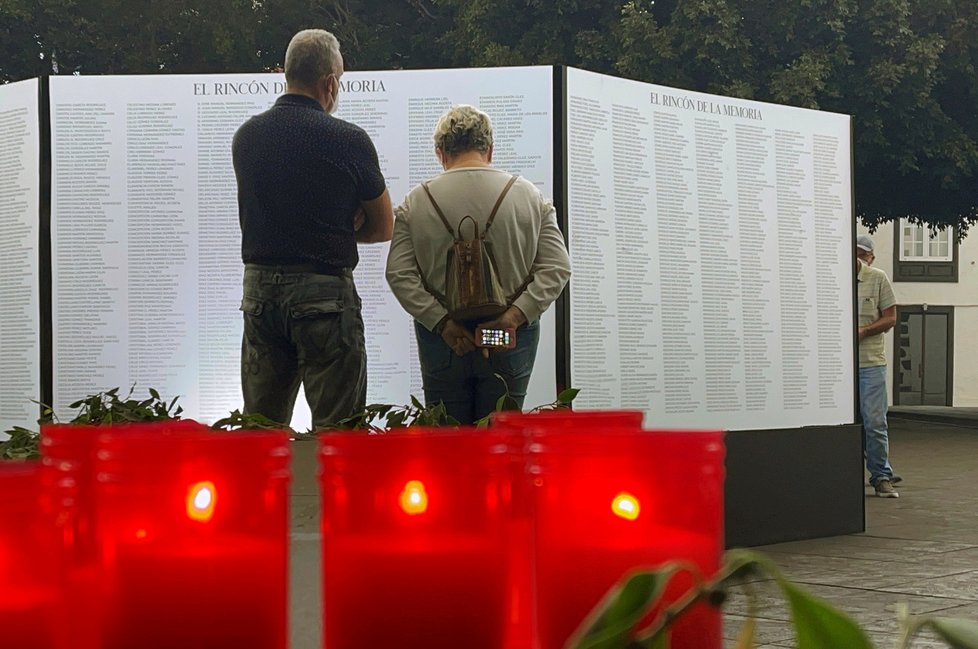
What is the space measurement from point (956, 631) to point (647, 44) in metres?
18.8

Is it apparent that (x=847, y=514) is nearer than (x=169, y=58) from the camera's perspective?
Yes

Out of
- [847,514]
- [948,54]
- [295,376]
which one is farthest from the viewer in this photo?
[948,54]

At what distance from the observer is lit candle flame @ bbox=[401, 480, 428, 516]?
0.96 meters

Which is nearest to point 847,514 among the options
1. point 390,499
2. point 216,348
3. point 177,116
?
point 216,348

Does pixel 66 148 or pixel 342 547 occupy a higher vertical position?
pixel 66 148

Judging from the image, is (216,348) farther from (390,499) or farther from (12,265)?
(390,499)

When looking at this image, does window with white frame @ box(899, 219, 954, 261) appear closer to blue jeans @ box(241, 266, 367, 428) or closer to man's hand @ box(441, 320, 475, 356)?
man's hand @ box(441, 320, 475, 356)

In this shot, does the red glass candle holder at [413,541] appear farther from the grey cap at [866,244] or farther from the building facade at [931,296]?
the building facade at [931,296]

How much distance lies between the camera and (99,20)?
68.8ft

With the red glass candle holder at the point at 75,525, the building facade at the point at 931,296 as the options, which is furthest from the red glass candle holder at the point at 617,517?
the building facade at the point at 931,296

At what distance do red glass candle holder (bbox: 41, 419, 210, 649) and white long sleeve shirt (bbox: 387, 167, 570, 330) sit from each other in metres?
4.02

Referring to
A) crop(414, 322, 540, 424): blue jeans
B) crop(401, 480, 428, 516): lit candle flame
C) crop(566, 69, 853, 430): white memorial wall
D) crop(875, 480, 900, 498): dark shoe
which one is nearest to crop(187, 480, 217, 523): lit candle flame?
crop(401, 480, 428, 516): lit candle flame

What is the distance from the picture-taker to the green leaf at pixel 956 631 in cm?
58

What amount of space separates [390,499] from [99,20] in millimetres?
21248
